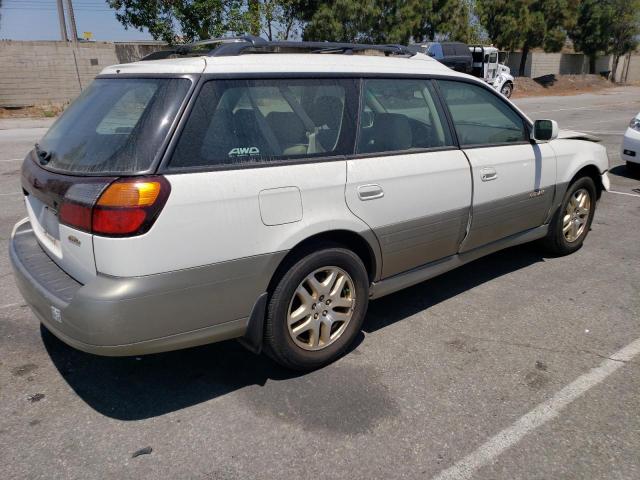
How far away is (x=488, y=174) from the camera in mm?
4012

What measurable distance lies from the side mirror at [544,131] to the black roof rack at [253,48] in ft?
3.87

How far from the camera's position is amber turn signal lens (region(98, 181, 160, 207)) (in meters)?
2.47

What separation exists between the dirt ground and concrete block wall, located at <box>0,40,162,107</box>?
909 inches

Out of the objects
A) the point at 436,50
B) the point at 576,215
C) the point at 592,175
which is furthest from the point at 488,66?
the point at 576,215

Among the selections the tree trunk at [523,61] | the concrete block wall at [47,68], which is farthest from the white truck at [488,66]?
the concrete block wall at [47,68]

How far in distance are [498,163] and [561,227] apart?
1281 mm

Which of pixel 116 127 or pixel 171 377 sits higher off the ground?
pixel 116 127

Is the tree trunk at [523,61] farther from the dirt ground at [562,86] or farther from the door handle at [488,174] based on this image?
the door handle at [488,174]

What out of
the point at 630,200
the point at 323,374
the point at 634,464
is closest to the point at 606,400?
the point at 634,464

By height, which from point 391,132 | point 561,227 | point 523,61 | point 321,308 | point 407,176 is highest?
point 391,132

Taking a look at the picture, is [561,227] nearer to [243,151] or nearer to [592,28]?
[243,151]

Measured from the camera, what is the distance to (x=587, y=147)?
16.4 ft

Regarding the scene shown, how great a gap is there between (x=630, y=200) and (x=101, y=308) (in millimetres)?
7017

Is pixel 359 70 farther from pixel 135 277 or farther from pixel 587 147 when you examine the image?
pixel 587 147
